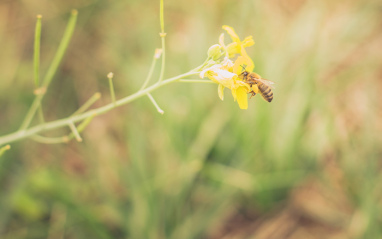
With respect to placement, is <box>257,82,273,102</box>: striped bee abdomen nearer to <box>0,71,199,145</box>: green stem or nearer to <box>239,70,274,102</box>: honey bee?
<box>239,70,274,102</box>: honey bee

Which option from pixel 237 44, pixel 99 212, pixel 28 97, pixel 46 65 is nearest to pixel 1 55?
pixel 46 65

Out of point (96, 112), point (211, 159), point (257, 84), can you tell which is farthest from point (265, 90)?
point (211, 159)

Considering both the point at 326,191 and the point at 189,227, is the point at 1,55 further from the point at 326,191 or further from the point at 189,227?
the point at 326,191

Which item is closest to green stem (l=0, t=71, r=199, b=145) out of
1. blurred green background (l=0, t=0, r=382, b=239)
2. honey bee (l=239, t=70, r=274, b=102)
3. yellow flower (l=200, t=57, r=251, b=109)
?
yellow flower (l=200, t=57, r=251, b=109)

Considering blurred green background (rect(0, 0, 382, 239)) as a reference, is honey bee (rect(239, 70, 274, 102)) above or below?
below

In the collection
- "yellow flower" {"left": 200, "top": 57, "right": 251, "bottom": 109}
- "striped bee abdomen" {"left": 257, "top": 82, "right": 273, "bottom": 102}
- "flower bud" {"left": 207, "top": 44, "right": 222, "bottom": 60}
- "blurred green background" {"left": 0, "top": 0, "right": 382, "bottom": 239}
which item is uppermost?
"blurred green background" {"left": 0, "top": 0, "right": 382, "bottom": 239}
